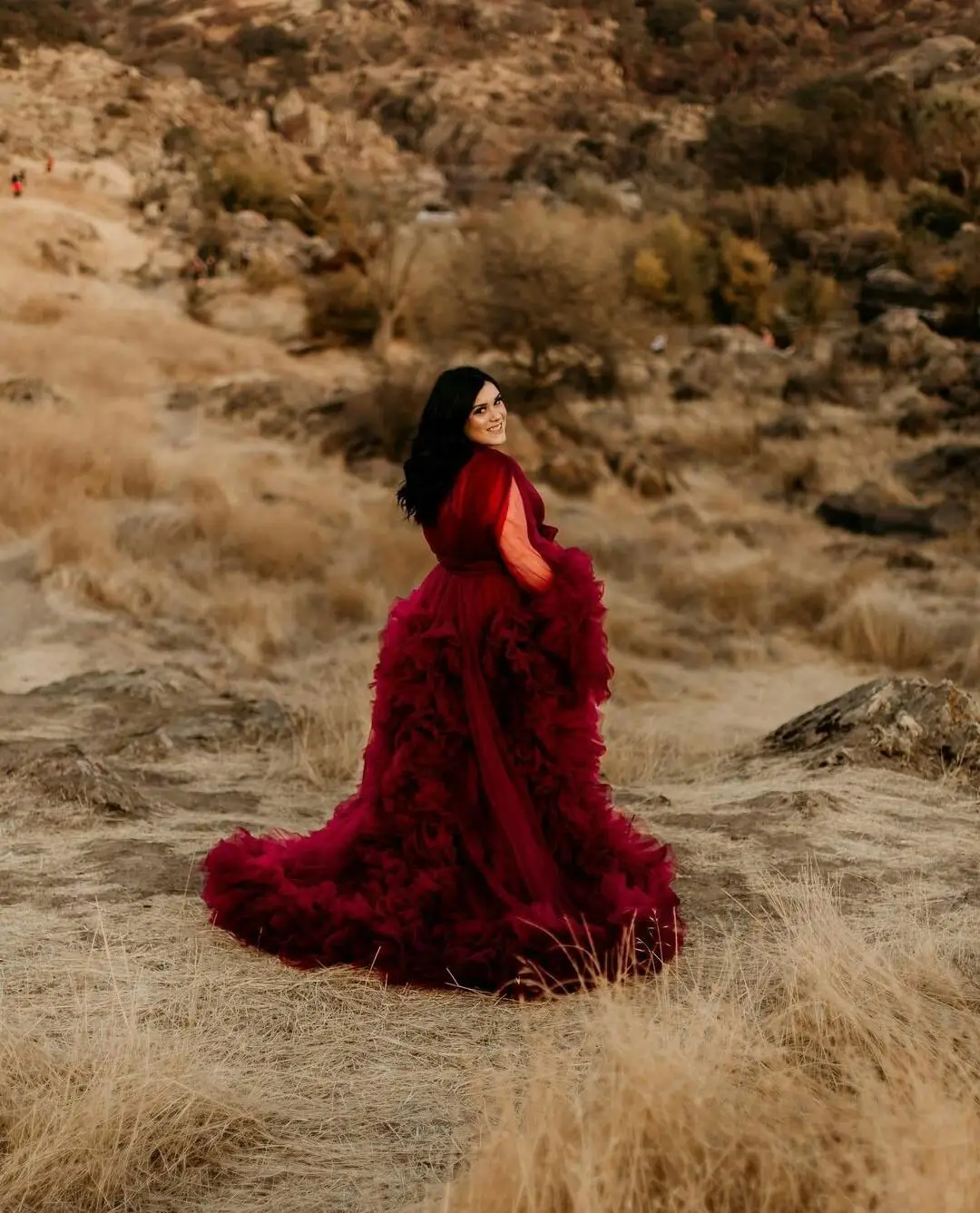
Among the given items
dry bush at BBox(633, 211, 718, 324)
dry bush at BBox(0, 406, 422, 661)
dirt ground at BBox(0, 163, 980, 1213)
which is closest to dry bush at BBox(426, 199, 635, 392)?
dry bush at BBox(633, 211, 718, 324)

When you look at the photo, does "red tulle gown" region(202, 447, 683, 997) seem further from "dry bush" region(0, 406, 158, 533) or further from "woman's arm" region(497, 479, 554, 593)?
"dry bush" region(0, 406, 158, 533)

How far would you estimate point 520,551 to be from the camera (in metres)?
4.07

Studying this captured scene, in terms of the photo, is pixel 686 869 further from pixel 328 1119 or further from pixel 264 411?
pixel 264 411

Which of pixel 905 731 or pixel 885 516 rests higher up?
pixel 905 731

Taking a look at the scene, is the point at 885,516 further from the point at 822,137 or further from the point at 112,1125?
the point at 112,1125

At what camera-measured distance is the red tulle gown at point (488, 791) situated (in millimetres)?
4059

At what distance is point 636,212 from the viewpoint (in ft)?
67.1

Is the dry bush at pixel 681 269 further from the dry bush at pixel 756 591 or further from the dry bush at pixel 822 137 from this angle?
the dry bush at pixel 756 591

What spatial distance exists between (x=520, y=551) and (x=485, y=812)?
727mm

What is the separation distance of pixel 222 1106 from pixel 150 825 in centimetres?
253

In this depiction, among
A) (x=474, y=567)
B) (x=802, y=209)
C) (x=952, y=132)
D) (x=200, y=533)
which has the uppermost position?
(x=952, y=132)

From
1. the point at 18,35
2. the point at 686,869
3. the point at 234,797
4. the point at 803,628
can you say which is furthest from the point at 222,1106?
the point at 18,35

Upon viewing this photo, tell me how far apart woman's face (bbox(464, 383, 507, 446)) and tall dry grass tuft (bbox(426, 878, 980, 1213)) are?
1.53 metres

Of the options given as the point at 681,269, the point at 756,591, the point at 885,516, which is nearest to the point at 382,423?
the point at 756,591
